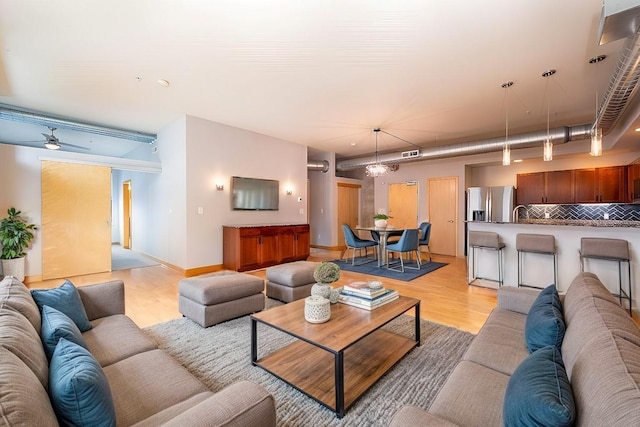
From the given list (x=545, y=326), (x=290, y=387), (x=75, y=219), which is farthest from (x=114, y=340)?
(x=75, y=219)

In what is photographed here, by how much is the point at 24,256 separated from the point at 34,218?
654mm

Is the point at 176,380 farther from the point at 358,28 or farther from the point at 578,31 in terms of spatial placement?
the point at 578,31

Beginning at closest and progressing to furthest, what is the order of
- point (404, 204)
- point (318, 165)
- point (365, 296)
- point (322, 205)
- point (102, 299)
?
point (102, 299) < point (365, 296) < point (318, 165) < point (404, 204) < point (322, 205)

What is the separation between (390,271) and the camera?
17.7 feet

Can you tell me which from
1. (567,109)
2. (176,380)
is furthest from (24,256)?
(567,109)

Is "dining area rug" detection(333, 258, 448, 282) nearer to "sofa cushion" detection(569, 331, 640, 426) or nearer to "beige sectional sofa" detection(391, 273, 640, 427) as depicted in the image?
"beige sectional sofa" detection(391, 273, 640, 427)

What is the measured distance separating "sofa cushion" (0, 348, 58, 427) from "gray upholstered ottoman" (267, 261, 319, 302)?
103 inches

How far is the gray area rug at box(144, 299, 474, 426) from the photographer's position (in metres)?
1.69

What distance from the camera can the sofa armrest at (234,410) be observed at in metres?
0.90

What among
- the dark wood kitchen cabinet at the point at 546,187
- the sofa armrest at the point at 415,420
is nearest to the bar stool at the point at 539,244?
the dark wood kitchen cabinet at the point at 546,187

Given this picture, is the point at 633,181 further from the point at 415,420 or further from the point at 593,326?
the point at 415,420

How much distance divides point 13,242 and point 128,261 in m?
2.20

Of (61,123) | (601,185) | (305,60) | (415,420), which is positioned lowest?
→ (415,420)

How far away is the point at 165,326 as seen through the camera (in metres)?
2.90
